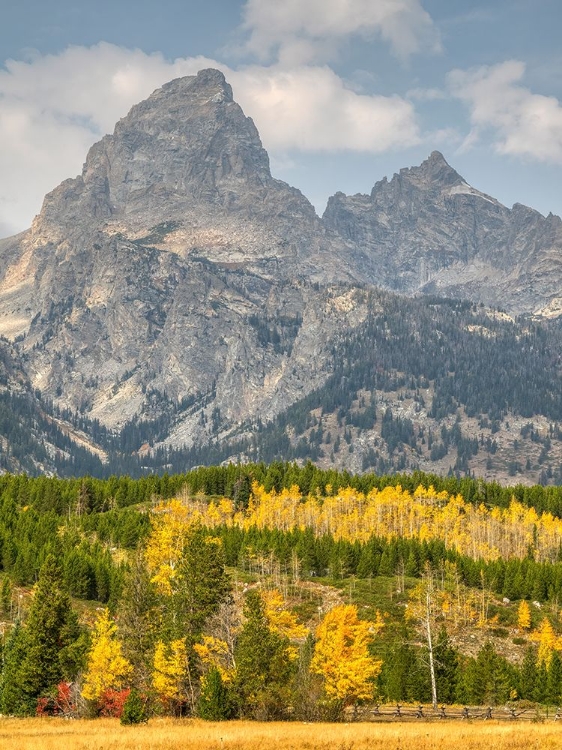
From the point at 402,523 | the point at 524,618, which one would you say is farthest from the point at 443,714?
the point at 402,523

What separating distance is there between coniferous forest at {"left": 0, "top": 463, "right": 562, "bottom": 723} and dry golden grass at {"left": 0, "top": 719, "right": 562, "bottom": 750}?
5817mm

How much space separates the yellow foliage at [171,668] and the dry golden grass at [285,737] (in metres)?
6.33

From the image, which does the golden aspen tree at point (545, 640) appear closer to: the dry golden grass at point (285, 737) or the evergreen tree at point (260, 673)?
the evergreen tree at point (260, 673)

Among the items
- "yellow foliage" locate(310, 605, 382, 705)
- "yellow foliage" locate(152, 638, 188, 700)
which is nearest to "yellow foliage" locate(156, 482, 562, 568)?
A: "yellow foliage" locate(310, 605, 382, 705)

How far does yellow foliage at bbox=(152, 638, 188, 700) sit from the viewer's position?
64.4 metres

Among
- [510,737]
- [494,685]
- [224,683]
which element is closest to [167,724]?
[224,683]

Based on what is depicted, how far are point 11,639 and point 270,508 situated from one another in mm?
112140

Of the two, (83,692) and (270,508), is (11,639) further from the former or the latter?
(270,508)

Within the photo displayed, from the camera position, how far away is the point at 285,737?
47.4 metres

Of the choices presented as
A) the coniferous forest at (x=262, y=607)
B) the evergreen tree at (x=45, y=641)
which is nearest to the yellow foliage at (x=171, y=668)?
the coniferous forest at (x=262, y=607)

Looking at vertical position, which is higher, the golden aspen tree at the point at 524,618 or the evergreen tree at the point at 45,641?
the evergreen tree at the point at 45,641

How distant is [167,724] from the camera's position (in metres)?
57.8

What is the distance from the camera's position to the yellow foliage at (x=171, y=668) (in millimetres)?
64438

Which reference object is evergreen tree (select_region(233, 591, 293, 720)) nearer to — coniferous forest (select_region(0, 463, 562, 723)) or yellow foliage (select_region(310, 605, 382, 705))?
coniferous forest (select_region(0, 463, 562, 723))
